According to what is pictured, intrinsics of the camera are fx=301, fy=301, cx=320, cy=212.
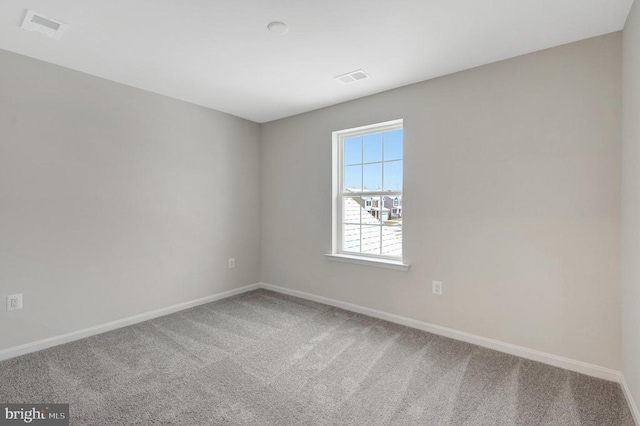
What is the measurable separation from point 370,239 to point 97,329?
287 cm

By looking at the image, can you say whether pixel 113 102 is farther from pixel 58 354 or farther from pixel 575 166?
pixel 575 166

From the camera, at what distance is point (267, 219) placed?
436cm

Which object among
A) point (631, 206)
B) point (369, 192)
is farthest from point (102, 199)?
point (631, 206)

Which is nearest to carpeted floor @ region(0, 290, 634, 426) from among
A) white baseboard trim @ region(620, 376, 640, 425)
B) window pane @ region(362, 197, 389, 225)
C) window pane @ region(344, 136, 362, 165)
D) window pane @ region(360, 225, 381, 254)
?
white baseboard trim @ region(620, 376, 640, 425)

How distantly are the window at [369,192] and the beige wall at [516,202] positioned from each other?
0.20 m

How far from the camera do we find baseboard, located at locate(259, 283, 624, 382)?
2.14 meters

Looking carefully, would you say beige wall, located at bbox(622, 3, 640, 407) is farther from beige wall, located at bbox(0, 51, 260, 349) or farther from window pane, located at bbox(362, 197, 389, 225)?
beige wall, located at bbox(0, 51, 260, 349)

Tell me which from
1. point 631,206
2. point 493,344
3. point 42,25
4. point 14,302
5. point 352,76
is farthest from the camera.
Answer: point 352,76

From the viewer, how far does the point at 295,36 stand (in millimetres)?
2166

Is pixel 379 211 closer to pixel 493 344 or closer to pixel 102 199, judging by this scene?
pixel 493 344

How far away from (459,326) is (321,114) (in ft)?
9.06

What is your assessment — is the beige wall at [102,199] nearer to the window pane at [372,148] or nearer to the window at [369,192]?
the window at [369,192]

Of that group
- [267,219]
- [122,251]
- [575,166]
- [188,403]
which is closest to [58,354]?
[122,251]

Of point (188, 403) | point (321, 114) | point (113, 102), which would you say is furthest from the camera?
point (321, 114)
